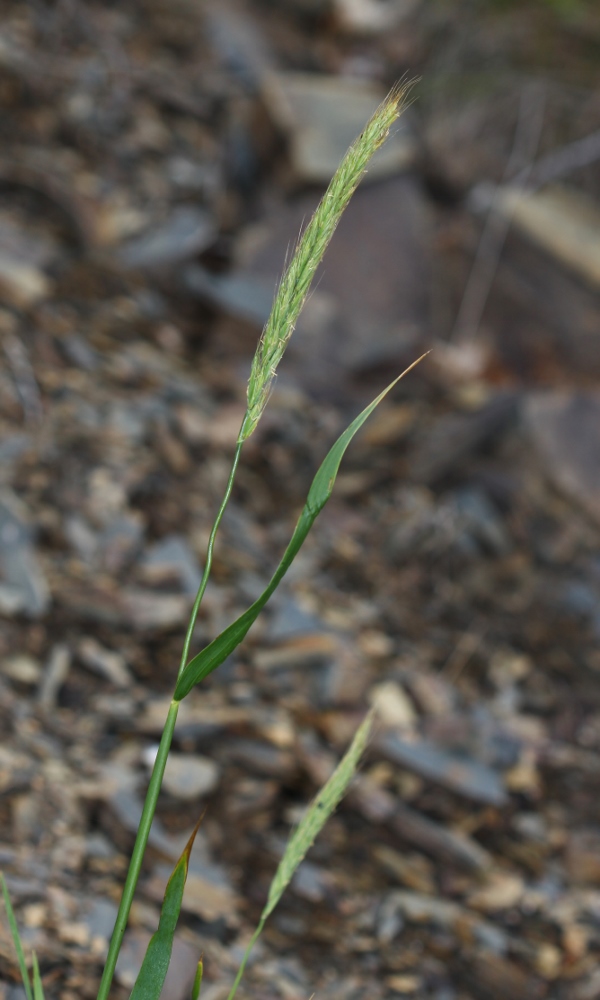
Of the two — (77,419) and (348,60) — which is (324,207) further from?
(348,60)

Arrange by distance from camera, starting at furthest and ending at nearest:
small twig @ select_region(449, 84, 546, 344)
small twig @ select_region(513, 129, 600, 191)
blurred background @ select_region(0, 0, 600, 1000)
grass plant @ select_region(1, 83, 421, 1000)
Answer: small twig @ select_region(513, 129, 600, 191) → small twig @ select_region(449, 84, 546, 344) → blurred background @ select_region(0, 0, 600, 1000) → grass plant @ select_region(1, 83, 421, 1000)

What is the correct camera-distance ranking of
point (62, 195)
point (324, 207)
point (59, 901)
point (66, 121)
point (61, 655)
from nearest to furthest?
point (324, 207) → point (59, 901) → point (61, 655) → point (62, 195) → point (66, 121)

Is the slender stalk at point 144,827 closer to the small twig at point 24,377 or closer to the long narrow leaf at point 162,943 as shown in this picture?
the long narrow leaf at point 162,943

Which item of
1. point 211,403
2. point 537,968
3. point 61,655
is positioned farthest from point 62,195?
point 537,968

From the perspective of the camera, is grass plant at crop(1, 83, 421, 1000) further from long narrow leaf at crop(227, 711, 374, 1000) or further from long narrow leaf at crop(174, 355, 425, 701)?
long narrow leaf at crop(227, 711, 374, 1000)

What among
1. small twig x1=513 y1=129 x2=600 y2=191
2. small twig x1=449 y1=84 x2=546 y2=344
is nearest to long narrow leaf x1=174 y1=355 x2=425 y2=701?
small twig x1=449 y1=84 x2=546 y2=344

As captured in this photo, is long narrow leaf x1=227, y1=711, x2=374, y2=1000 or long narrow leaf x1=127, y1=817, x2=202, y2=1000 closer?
long narrow leaf x1=127, y1=817, x2=202, y2=1000
